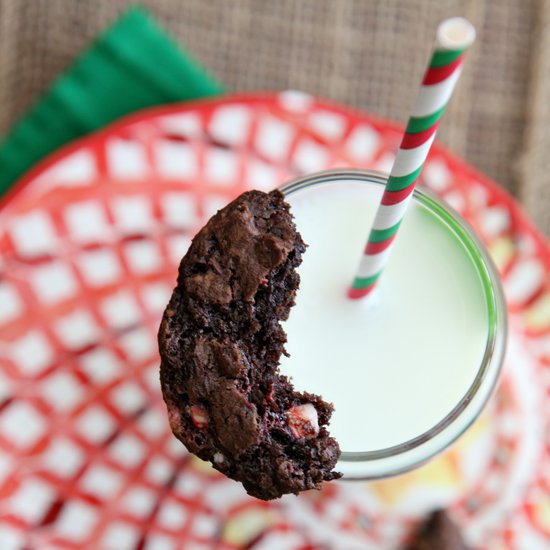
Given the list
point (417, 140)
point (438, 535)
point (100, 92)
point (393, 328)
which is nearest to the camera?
point (417, 140)

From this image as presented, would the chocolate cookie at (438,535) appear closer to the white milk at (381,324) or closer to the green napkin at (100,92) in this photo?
the white milk at (381,324)

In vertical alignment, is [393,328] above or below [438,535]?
above

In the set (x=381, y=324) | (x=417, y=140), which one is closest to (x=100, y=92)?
(x=381, y=324)

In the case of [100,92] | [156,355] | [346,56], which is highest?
[346,56]

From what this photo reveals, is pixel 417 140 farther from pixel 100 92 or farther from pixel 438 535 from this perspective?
pixel 100 92

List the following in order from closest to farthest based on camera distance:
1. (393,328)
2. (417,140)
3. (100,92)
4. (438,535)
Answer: (417,140) → (393,328) → (438,535) → (100,92)

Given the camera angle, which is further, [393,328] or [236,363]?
[393,328]

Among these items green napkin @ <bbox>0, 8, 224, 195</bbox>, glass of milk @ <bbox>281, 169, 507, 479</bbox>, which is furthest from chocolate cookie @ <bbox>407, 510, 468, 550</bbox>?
green napkin @ <bbox>0, 8, 224, 195</bbox>
